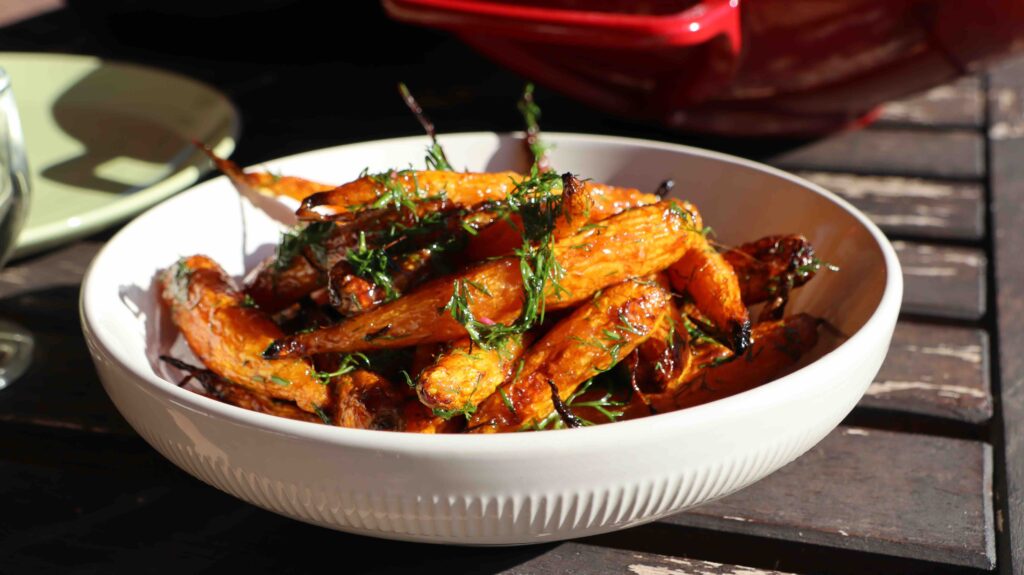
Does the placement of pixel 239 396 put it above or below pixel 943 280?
above

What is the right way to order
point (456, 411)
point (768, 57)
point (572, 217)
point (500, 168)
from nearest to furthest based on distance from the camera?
point (456, 411), point (572, 217), point (500, 168), point (768, 57)

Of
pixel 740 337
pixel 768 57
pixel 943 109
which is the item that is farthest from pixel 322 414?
pixel 943 109

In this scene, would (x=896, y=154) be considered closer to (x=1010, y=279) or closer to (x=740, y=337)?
(x=1010, y=279)

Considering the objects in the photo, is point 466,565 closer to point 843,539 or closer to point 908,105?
point 843,539

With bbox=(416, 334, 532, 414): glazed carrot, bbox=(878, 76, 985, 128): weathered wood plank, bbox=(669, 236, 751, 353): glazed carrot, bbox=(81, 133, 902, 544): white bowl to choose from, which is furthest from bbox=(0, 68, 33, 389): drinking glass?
bbox=(878, 76, 985, 128): weathered wood plank

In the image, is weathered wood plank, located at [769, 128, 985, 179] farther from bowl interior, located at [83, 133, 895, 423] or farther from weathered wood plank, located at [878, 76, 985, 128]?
bowl interior, located at [83, 133, 895, 423]

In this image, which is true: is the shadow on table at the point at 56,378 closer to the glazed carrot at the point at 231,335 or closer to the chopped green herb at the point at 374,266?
the glazed carrot at the point at 231,335

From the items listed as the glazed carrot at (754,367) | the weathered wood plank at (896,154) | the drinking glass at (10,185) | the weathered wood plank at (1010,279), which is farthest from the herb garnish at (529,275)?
the weathered wood plank at (896,154)

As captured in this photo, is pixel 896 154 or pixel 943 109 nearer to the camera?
pixel 896 154
